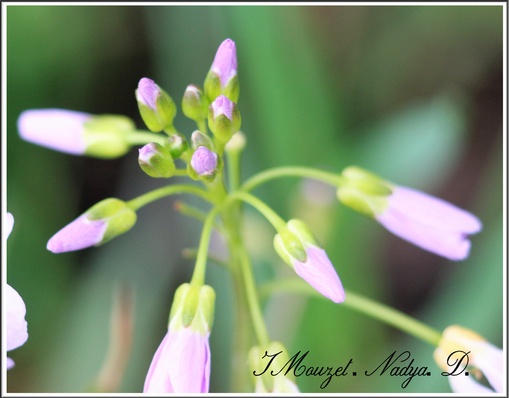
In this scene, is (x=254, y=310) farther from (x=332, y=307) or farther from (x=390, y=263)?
(x=390, y=263)

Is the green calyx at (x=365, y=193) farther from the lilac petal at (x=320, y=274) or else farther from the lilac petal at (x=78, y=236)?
the lilac petal at (x=78, y=236)

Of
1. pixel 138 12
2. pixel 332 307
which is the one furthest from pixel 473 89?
pixel 138 12

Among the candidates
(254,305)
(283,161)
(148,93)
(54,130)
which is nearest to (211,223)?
(254,305)

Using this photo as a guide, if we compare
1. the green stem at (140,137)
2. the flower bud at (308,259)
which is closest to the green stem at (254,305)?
the flower bud at (308,259)

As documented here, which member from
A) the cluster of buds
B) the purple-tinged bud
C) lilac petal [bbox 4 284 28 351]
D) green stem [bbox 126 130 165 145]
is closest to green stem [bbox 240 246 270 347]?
the cluster of buds

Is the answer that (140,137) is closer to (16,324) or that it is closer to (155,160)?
(155,160)

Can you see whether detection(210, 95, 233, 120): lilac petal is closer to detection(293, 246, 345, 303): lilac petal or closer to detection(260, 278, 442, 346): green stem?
detection(293, 246, 345, 303): lilac petal
